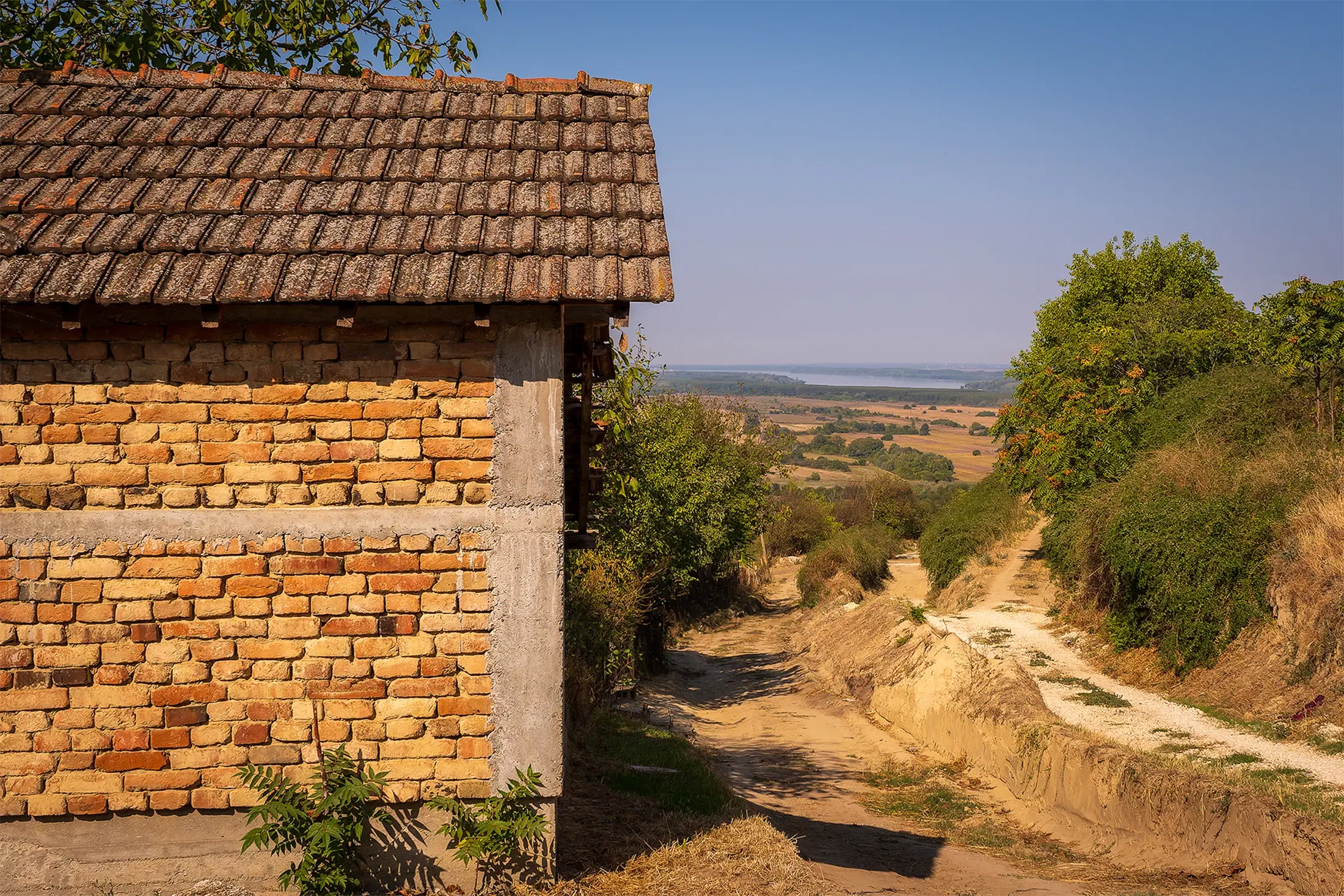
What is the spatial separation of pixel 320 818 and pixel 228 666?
104 cm

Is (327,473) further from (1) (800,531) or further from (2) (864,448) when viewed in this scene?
(2) (864,448)

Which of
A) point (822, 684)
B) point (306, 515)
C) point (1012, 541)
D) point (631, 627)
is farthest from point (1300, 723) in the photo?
point (1012, 541)

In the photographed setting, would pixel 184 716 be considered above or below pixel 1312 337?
below

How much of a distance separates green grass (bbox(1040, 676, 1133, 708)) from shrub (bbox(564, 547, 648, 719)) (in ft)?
24.8

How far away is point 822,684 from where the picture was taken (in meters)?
22.0

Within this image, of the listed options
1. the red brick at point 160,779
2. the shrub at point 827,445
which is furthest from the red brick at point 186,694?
the shrub at point 827,445

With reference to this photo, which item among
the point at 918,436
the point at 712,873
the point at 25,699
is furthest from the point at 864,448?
the point at 25,699

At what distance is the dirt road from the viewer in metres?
9.65

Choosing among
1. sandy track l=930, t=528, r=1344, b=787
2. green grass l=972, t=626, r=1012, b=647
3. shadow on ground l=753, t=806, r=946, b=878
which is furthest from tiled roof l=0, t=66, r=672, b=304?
green grass l=972, t=626, r=1012, b=647

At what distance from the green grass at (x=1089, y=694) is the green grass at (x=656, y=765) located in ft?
21.8

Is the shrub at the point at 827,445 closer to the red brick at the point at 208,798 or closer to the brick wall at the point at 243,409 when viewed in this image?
the brick wall at the point at 243,409

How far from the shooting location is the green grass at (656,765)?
28.1ft

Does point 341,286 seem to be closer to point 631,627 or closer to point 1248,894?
point 1248,894

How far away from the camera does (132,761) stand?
16.9ft
